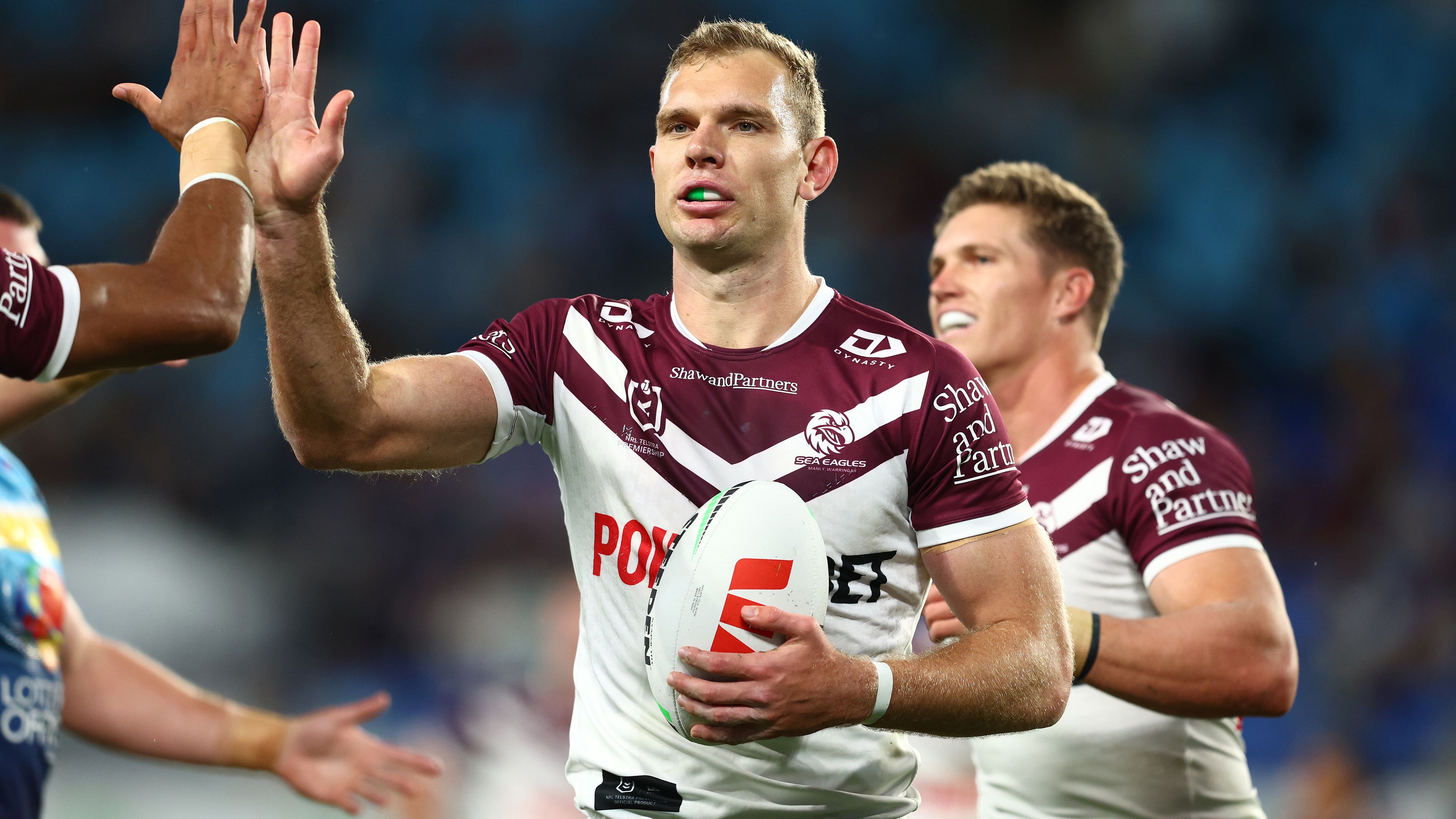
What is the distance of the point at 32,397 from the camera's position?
400 centimetres

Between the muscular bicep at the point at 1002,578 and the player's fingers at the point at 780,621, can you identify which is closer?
the player's fingers at the point at 780,621

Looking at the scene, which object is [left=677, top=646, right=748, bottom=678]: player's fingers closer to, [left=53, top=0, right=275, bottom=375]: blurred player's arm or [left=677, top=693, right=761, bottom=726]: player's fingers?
[left=677, top=693, right=761, bottom=726]: player's fingers

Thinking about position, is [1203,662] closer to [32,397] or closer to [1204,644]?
[1204,644]

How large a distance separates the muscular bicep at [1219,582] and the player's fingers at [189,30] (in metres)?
3.16

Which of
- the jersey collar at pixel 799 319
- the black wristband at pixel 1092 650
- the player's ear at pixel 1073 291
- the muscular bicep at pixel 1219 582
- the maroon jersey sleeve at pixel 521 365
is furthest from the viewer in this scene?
the player's ear at pixel 1073 291

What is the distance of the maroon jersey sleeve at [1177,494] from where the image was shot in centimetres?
386

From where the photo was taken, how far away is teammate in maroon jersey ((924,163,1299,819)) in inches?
144

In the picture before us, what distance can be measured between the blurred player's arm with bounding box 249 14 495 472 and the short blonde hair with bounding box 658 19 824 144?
87cm

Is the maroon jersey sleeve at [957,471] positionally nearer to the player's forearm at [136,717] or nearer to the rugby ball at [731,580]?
the rugby ball at [731,580]

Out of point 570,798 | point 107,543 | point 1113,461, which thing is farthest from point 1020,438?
point 107,543

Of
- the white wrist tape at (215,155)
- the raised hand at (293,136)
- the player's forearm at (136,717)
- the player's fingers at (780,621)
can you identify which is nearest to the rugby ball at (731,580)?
the player's fingers at (780,621)

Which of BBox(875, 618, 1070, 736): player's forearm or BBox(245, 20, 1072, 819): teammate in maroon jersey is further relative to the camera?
BBox(245, 20, 1072, 819): teammate in maroon jersey

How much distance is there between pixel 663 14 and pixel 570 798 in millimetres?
5885

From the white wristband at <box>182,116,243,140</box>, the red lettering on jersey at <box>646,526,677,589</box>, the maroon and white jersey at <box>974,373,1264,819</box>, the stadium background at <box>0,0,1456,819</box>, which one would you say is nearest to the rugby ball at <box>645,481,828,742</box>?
the red lettering on jersey at <box>646,526,677,589</box>
